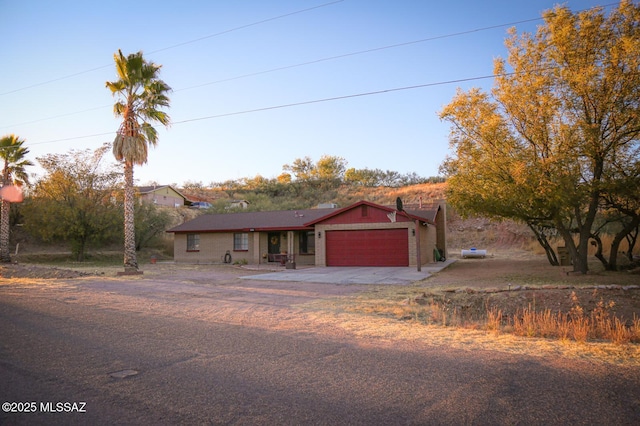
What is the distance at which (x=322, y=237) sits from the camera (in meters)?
26.4

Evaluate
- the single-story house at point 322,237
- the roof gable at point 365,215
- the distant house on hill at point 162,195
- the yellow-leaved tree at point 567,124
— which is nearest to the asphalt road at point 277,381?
the yellow-leaved tree at point 567,124

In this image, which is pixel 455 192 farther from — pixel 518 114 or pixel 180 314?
pixel 180 314

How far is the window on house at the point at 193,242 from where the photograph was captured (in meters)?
31.8

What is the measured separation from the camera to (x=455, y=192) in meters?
19.1

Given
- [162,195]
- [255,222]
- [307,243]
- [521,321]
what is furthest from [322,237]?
[162,195]

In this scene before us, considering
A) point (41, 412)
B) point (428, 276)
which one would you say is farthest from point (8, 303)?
point (428, 276)

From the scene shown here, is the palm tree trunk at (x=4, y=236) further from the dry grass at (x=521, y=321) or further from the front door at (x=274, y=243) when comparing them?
the dry grass at (x=521, y=321)

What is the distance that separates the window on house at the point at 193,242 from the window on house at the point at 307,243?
27.8ft

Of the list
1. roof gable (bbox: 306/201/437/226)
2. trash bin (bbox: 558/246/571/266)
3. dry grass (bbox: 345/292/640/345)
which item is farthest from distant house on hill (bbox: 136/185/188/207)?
dry grass (bbox: 345/292/640/345)

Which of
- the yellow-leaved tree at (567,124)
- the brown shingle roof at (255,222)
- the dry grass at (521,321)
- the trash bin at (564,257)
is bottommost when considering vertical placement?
the dry grass at (521,321)

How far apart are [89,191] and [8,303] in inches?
952

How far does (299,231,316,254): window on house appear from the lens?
28.3m

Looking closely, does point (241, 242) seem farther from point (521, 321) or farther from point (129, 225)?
point (521, 321)

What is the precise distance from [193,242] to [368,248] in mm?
14174
